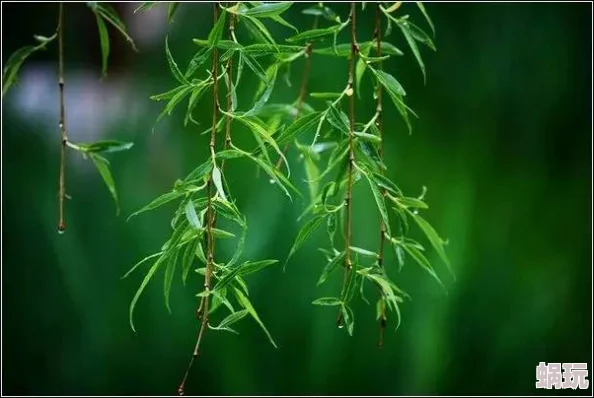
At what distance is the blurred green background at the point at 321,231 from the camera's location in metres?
1.23

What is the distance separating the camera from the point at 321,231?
3.99ft

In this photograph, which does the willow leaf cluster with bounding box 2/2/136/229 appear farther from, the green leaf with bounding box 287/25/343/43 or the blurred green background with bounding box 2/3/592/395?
the blurred green background with bounding box 2/3/592/395

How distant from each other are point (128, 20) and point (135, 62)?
2.7 inches

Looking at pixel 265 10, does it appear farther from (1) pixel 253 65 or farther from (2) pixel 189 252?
(2) pixel 189 252

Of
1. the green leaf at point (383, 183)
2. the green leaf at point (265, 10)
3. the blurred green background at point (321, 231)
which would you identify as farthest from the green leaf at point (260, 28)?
the blurred green background at point (321, 231)

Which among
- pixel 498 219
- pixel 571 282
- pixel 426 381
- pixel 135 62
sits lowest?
pixel 426 381

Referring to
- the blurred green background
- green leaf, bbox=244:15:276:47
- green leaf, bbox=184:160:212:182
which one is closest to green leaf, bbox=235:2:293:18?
green leaf, bbox=244:15:276:47

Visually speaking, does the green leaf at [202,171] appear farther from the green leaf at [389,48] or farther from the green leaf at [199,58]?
the green leaf at [389,48]

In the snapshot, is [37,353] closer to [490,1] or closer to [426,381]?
[426,381]

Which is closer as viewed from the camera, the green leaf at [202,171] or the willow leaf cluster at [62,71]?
the green leaf at [202,171]

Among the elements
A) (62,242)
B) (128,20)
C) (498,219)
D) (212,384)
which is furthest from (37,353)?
(498,219)

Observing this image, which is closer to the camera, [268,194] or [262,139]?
[262,139]

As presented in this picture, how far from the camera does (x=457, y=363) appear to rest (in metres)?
1.25

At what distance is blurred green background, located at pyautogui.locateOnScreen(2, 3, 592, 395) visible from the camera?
1.23 metres
